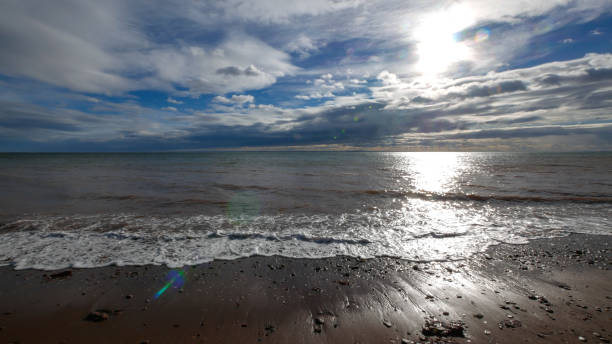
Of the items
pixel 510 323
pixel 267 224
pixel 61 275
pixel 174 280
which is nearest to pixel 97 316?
pixel 174 280

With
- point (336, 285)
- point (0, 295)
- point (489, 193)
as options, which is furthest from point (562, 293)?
point (489, 193)

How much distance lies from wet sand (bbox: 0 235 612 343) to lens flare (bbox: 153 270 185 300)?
0.35 feet

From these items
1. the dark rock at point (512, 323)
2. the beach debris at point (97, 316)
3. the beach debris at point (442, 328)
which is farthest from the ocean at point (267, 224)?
the beach debris at point (442, 328)

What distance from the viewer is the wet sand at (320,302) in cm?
356

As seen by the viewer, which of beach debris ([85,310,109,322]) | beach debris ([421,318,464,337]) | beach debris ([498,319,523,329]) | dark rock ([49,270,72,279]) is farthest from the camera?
dark rock ([49,270,72,279])

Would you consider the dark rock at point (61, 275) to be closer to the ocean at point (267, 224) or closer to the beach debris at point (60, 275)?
the beach debris at point (60, 275)

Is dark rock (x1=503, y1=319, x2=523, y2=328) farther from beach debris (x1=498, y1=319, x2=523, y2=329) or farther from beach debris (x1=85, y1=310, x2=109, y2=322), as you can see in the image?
beach debris (x1=85, y1=310, x2=109, y2=322)

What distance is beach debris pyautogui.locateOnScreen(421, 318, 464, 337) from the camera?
11.6 ft

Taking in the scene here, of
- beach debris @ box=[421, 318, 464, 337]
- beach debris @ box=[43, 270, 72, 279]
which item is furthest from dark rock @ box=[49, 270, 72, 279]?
beach debris @ box=[421, 318, 464, 337]

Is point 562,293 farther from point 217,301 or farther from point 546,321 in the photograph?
point 217,301

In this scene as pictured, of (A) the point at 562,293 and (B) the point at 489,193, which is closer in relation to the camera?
(A) the point at 562,293

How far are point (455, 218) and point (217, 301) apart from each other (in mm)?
9662

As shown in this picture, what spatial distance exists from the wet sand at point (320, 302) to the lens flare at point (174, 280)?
0.35 ft

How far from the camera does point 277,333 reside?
142 inches
